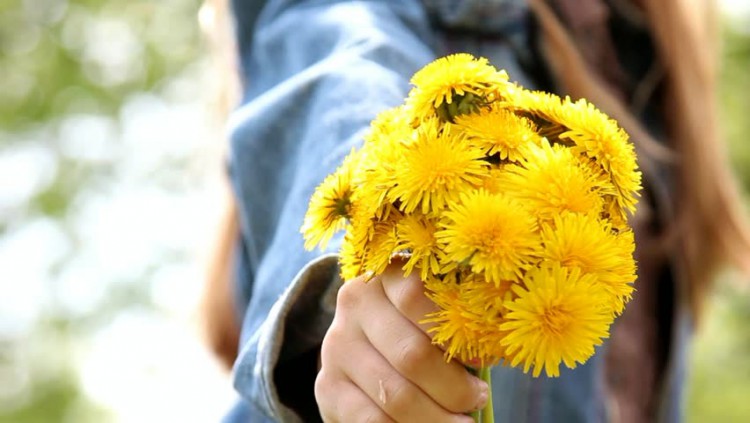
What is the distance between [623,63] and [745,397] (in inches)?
149

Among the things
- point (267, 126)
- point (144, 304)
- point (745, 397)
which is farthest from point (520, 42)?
point (144, 304)

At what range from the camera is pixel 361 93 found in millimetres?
837

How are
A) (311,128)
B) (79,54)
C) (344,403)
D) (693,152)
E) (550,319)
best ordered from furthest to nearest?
1. (79,54)
2. (693,152)
3. (311,128)
4. (344,403)
5. (550,319)

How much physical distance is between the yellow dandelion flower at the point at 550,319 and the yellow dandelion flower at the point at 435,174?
56mm

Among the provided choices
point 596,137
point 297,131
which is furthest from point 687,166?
point 596,137

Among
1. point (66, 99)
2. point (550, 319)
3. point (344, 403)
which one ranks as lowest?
point (66, 99)

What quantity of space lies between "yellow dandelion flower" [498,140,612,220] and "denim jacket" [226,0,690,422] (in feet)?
0.75

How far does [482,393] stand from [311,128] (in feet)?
1.32

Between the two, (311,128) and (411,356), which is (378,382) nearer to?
(411,356)

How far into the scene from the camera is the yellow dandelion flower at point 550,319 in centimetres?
47

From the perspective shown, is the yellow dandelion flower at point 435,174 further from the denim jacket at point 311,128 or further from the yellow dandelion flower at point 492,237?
the denim jacket at point 311,128

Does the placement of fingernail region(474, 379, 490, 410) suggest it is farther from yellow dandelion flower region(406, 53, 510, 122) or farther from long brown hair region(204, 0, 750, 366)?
long brown hair region(204, 0, 750, 366)

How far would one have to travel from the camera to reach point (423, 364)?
0.53 meters

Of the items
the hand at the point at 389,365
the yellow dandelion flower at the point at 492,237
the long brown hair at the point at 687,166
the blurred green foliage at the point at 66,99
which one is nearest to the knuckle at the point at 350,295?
the hand at the point at 389,365
